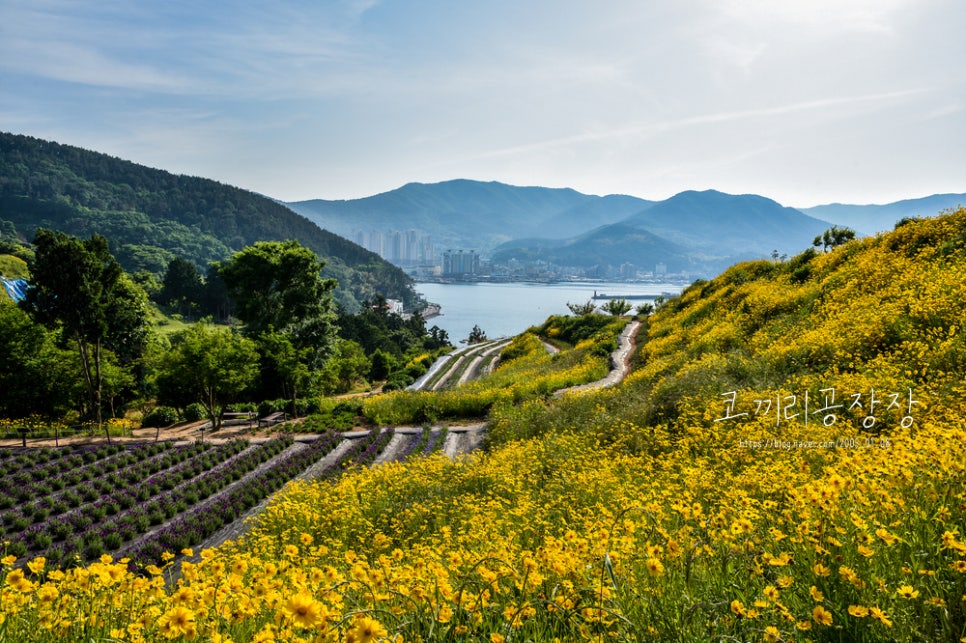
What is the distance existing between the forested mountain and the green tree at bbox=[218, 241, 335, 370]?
105 metres

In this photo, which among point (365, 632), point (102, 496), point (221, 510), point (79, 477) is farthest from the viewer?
point (79, 477)

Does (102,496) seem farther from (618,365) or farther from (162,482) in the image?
(618,365)

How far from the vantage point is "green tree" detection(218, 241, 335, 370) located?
29688 millimetres

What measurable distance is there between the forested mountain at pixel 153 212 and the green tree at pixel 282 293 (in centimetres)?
10458

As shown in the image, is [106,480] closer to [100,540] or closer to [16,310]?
[100,540]

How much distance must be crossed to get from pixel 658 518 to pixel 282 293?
30416mm

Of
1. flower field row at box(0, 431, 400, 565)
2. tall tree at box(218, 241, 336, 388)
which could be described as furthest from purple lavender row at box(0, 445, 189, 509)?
tall tree at box(218, 241, 336, 388)

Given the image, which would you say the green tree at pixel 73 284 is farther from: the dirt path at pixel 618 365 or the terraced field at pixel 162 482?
the dirt path at pixel 618 365

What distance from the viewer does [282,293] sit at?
3056 centimetres

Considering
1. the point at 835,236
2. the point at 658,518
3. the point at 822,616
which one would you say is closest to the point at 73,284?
the point at 658,518

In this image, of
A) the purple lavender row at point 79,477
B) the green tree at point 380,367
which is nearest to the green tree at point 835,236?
the green tree at point 380,367

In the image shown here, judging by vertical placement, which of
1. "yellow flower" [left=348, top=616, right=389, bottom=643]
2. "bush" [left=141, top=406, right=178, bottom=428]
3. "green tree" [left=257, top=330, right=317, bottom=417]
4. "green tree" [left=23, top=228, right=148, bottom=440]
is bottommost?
"bush" [left=141, top=406, right=178, bottom=428]

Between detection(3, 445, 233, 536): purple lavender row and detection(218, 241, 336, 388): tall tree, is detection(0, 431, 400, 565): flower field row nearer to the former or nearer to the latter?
detection(3, 445, 233, 536): purple lavender row

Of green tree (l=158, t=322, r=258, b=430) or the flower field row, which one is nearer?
the flower field row
